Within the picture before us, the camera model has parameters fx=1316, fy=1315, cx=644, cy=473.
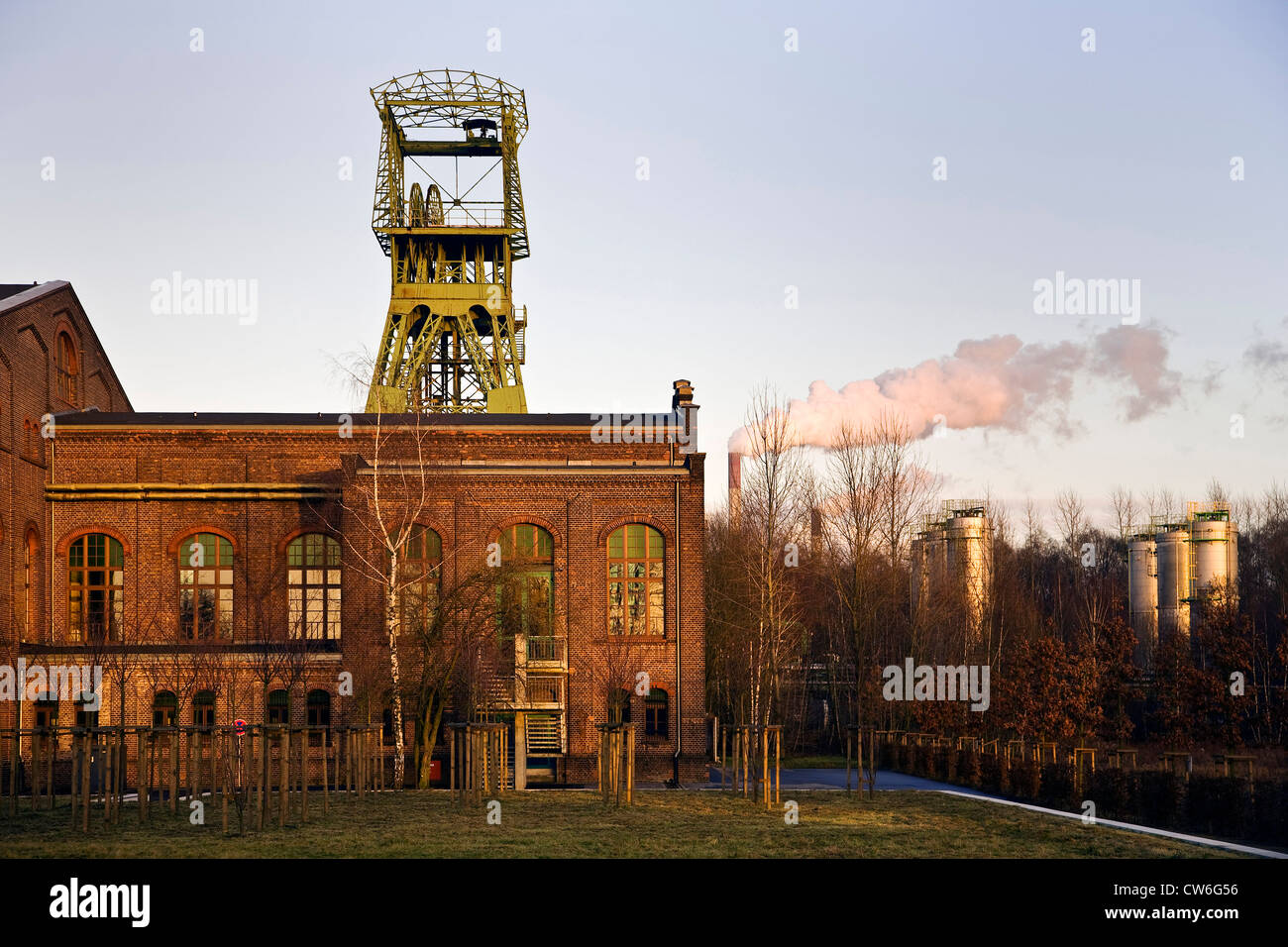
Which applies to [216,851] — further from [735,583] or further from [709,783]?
[735,583]

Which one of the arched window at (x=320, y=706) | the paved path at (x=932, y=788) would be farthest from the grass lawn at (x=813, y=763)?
the arched window at (x=320, y=706)

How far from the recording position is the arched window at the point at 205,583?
36.1 metres

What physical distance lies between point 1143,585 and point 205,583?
4434cm

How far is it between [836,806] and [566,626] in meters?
11.6

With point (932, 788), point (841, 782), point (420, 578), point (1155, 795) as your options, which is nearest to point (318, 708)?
point (420, 578)

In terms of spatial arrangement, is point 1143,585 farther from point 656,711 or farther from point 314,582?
point 314,582

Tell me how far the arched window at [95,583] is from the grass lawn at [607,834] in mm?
12463

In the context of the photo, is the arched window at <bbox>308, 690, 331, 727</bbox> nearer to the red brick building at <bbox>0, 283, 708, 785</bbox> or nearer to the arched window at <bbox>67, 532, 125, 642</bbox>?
the red brick building at <bbox>0, 283, 708, 785</bbox>

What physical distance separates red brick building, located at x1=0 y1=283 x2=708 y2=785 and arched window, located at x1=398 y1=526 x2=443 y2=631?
107mm

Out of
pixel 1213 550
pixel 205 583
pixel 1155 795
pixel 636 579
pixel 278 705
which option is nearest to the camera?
pixel 1155 795

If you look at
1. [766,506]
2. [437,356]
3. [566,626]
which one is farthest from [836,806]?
[437,356]

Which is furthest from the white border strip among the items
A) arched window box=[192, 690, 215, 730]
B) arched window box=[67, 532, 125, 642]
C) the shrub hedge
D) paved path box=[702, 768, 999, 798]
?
arched window box=[67, 532, 125, 642]

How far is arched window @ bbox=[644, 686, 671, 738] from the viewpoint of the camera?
3425 centimetres

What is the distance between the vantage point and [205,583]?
1439 inches
